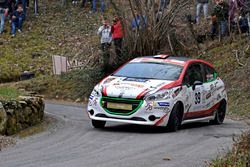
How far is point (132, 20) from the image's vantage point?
27.4 metres

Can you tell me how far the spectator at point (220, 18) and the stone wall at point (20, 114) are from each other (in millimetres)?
12452

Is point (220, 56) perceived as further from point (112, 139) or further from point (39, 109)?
point (112, 139)

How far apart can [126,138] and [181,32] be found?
14509 millimetres

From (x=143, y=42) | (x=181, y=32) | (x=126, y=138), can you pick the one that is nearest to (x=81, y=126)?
(x=126, y=138)

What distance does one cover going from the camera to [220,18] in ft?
96.1

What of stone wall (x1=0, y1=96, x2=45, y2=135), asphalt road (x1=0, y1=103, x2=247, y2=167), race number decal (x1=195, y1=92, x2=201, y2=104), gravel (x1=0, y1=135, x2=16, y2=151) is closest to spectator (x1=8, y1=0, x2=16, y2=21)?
asphalt road (x1=0, y1=103, x2=247, y2=167)

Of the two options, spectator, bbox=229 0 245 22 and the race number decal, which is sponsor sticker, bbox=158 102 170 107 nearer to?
the race number decal

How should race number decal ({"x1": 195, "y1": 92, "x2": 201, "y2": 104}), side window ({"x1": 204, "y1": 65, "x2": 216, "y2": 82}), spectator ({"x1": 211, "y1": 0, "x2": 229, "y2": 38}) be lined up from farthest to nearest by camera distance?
spectator ({"x1": 211, "y1": 0, "x2": 229, "y2": 38}) → side window ({"x1": 204, "y1": 65, "x2": 216, "y2": 82}) → race number decal ({"x1": 195, "y1": 92, "x2": 201, "y2": 104})

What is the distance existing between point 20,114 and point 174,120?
3.32m

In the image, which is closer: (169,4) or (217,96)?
(217,96)

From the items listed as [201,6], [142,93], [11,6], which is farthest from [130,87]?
[11,6]

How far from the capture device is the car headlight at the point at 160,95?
1593 cm

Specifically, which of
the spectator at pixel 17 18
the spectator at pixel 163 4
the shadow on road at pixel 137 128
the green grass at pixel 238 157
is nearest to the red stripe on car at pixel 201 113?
the shadow on road at pixel 137 128

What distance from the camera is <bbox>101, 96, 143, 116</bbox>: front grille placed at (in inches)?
625
